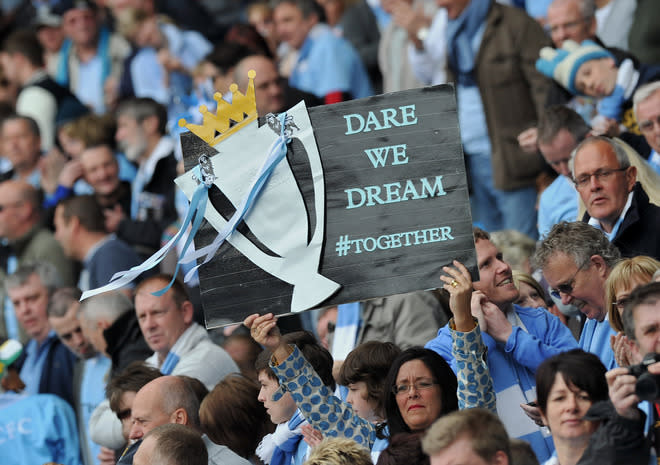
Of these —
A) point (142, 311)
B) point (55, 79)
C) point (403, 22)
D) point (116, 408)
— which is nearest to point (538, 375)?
point (116, 408)

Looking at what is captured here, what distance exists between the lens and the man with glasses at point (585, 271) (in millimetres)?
5691

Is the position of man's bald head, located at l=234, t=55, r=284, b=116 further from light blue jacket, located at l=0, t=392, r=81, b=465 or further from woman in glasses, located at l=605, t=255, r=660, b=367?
woman in glasses, located at l=605, t=255, r=660, b=367

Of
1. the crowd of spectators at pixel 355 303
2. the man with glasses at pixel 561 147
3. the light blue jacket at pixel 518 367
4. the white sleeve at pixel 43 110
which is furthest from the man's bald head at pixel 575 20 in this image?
the white sleeve at pixel 43 110

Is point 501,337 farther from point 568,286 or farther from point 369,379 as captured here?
point 369,379

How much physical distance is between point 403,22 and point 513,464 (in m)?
6.00

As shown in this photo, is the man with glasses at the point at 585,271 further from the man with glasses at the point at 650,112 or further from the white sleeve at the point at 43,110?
the white sleeve at the point at 43,110

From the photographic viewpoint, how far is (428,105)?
5551mm

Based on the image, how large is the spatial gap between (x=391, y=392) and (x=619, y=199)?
172cm

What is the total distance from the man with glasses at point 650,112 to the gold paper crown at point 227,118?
2.33 meters

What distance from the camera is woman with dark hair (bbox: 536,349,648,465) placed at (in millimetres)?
4496

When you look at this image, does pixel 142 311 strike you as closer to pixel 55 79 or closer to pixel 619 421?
pixel 619 421

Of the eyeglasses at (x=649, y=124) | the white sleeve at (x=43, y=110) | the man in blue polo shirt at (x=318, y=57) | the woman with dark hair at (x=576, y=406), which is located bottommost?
the woman with dark hair at (x=576, y=406)

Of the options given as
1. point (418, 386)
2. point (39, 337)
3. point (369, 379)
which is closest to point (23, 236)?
point (39, 337)

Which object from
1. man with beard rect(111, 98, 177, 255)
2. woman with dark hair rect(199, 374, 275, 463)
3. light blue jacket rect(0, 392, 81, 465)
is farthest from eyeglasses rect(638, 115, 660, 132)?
man with beard rect(111, 98, 177, 255)
